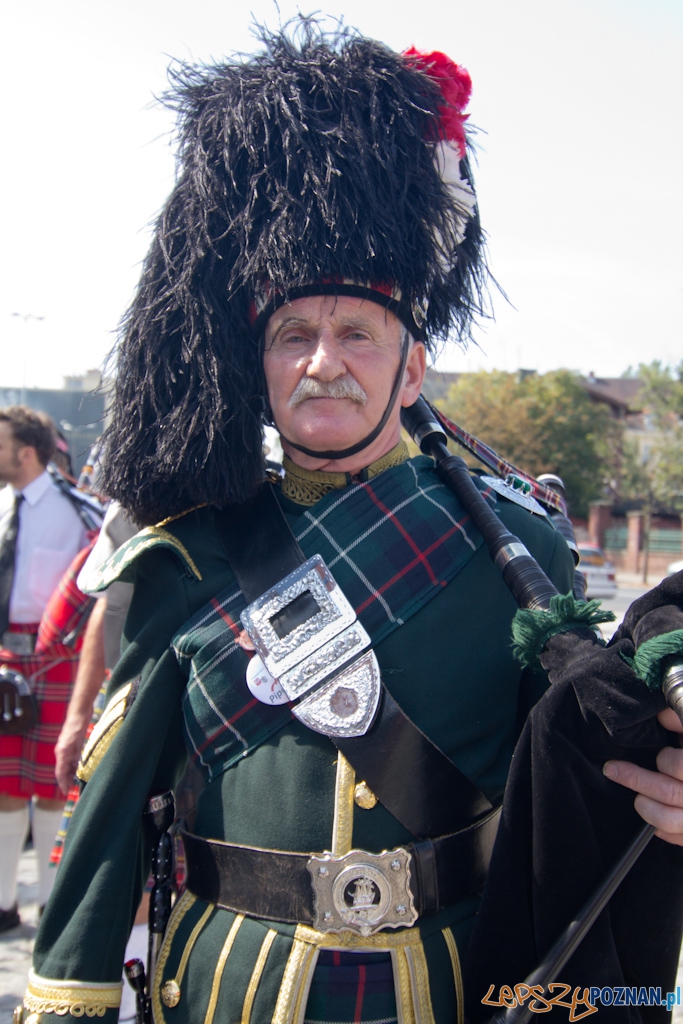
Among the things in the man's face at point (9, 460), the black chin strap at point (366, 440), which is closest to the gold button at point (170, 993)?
the black chin strap at point (366, 440)

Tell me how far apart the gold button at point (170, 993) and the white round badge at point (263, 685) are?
20.7 inches

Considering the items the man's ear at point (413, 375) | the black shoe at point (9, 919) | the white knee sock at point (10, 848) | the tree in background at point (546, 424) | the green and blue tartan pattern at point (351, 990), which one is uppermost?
the tree in background at point (546, 424)

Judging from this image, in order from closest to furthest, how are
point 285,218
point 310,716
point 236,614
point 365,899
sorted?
point 365,899 < point 310,716 < point 236,614 < point 285,218

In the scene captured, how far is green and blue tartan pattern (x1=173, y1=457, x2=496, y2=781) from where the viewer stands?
5.31ft

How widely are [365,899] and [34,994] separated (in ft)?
2.07

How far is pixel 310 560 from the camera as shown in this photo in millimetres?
1676

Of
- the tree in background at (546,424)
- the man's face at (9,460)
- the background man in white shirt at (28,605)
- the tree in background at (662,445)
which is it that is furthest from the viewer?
the tree in background at (546,424)

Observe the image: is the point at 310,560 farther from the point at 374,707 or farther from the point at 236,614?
the point at 374,707

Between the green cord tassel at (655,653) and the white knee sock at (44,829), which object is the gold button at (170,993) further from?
the white knee sock at (44,829)

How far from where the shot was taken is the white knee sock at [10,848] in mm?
3783

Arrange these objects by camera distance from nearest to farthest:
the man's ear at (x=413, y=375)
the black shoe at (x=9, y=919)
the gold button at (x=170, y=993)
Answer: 1. the gold button at (x=170, y=993)
2. the man's ear at (x=413, y=375)
3. the black shoe at (x=9, y=919)

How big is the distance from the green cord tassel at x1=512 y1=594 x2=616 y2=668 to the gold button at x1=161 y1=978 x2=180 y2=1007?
2.81ft

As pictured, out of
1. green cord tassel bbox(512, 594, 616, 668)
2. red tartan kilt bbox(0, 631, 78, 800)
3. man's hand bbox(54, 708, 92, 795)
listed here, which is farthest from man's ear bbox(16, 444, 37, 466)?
green cord tassel bbox(512, 594, 616, 668)

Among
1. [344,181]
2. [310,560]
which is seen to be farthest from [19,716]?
[344,181]
